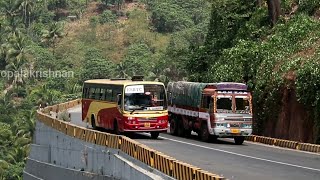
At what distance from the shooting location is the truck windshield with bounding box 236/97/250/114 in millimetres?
27719

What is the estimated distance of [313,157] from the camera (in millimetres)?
23406

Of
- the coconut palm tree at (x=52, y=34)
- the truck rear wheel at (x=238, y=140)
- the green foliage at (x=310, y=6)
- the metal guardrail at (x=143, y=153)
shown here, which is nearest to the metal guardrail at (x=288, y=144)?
the truck rear wheel at (x=238, y=140)

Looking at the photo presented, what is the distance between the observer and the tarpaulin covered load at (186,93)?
97.8ft

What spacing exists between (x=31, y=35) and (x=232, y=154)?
114 meters

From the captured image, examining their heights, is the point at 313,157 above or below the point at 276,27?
below

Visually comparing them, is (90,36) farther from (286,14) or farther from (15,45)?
(286,14)

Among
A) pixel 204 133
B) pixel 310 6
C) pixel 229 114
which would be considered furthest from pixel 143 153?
pixel 310 6

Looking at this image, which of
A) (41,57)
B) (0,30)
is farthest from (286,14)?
(0,30)

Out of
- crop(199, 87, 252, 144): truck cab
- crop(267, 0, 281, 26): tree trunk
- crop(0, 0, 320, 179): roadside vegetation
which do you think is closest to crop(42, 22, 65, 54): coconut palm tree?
crop(0, 0, 320, 179): roadside vegetation

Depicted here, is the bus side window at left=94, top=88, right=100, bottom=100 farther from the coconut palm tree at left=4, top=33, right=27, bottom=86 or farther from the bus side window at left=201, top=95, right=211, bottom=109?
the coconut palm tree at left=4, top=33, right=27, bottom=86

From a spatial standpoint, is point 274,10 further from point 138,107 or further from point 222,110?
point 138,107

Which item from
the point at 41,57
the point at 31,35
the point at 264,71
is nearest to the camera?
the point at 264,71

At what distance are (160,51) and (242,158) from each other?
102944mm

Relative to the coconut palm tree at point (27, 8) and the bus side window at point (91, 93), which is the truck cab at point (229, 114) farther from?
the coconut palm tree at point (27, 8)
